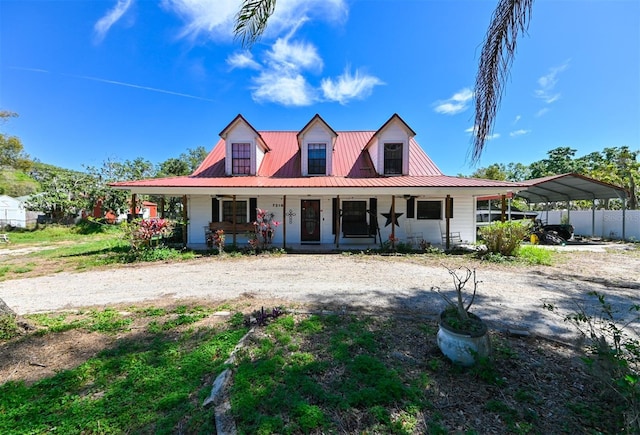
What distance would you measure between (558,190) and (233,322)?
19165mm

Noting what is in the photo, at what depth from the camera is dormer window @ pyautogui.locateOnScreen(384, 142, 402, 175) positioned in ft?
41.5

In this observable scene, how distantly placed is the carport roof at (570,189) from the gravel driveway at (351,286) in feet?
18.7

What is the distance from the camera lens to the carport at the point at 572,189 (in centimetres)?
1282

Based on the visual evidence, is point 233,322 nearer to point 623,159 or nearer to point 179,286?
point 179,286

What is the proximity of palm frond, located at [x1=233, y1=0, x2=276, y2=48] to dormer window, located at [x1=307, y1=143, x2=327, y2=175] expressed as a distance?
31.0 ft

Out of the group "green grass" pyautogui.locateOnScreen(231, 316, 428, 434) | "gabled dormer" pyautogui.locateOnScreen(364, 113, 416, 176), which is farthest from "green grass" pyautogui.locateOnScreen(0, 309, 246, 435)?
"gabled dormer" pyautogui.locateOnScreen(364, 113, 416, 176)

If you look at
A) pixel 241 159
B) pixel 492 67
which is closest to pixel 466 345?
pixel 492 67

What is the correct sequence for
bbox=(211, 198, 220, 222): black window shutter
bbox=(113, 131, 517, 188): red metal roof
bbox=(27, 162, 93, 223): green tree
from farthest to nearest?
bbox=(27, 162, 93, 223): green tree < bbox=(211, 198, 220, 222): black window shutter < bbox=(113, 131, 517, 188): red metal roof

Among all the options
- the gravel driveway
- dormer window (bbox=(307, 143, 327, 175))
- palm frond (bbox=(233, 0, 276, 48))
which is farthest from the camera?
dormer window (bbox=(307, 143, 327, 175))

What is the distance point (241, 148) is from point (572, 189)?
1800 cm

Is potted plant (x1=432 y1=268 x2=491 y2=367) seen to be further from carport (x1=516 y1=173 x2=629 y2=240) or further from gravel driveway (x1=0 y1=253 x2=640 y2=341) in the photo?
carport (x1=516 y1=173 x2=629 y2=240)

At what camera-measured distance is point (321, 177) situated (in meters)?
12.4

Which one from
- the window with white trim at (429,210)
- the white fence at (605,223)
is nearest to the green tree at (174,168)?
the window with white trim at (429,210)

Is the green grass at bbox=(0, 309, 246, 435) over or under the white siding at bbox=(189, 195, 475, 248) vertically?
under
